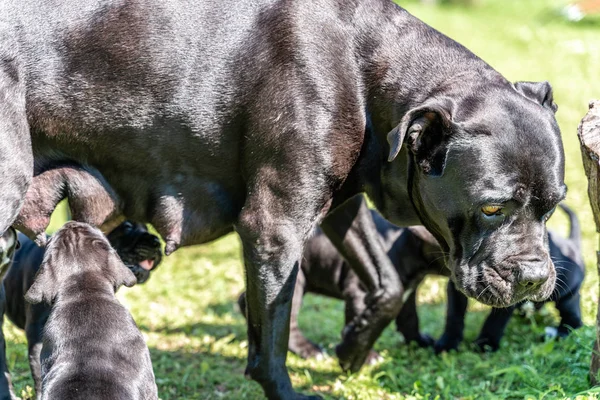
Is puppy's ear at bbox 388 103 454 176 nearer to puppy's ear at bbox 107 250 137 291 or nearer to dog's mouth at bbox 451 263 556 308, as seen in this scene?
dog's mouth at bbox 451 263 556 308

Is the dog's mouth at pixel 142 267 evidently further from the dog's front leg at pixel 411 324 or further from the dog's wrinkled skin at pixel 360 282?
the dog's front leg at pixel 411 324

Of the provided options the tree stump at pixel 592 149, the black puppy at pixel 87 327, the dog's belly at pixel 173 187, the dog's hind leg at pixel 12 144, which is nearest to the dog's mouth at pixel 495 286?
the tree stump at pixel 592 149

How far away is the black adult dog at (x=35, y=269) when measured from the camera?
4812mm

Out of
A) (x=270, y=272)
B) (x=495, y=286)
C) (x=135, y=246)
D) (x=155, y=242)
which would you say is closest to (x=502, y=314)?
(x=495, y=286)

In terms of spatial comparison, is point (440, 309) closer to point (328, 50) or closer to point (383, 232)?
point (383, 232)

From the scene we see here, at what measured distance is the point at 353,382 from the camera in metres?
5.41

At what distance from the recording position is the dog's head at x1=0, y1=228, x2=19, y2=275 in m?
4.59

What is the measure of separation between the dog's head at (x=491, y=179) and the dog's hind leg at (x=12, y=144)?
181 centimetres

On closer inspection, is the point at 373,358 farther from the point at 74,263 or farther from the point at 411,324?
the point at 74,263

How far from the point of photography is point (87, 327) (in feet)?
12.9

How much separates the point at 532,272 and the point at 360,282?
2.04 meters

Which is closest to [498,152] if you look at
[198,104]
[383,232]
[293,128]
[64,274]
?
[293,128]

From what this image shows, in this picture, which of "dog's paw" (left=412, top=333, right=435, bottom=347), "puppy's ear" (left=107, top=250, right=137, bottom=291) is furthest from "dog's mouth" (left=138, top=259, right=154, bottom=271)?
"dog's paw" (left=412, top=333, right=435, bottom=347)

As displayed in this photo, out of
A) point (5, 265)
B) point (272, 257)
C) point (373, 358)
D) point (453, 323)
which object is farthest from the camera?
point (453, 323)
